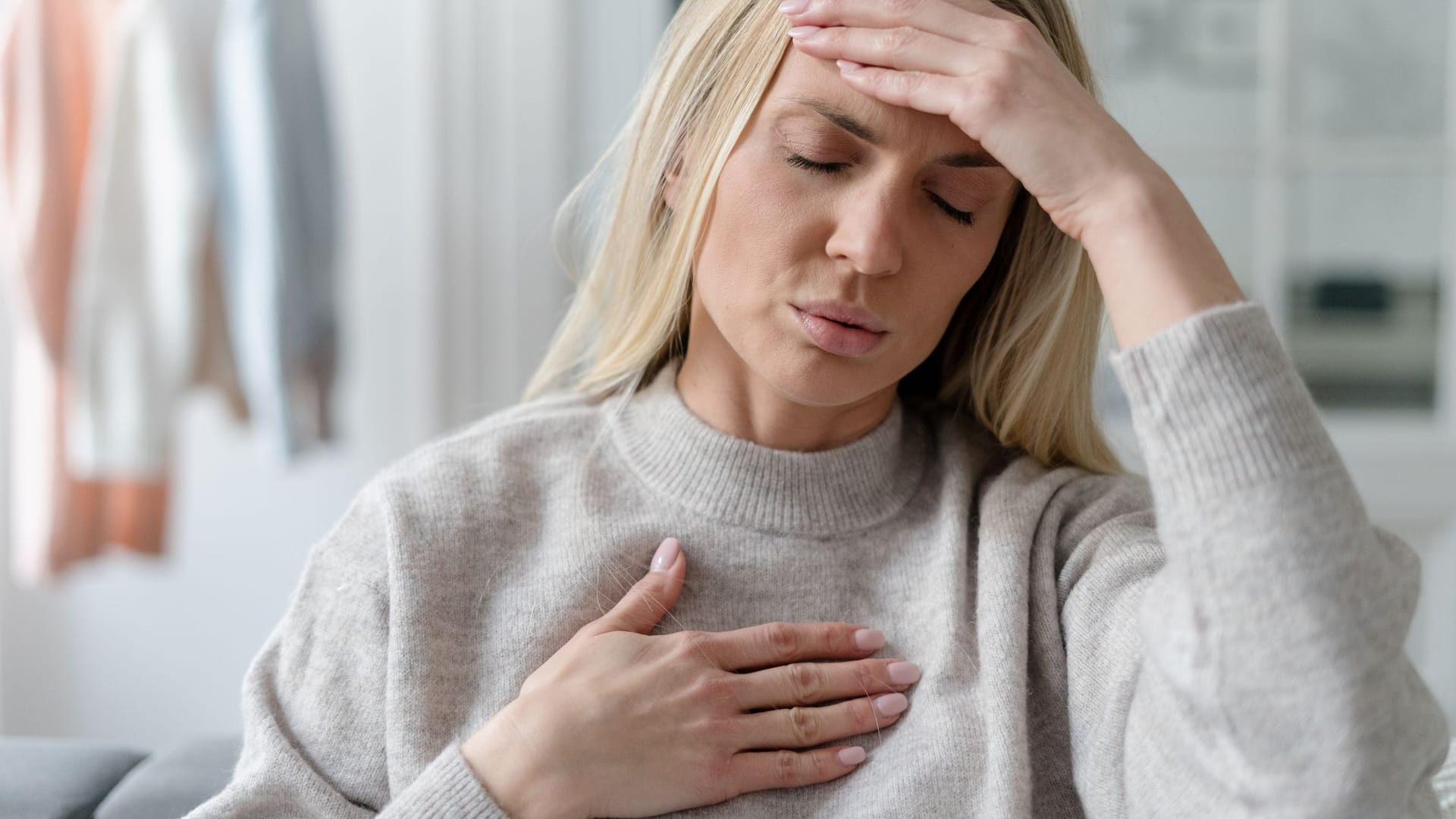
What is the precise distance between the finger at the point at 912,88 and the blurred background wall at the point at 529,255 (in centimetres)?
160

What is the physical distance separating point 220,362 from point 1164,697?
1766 mm

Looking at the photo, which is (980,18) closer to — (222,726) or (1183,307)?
(1183,307)

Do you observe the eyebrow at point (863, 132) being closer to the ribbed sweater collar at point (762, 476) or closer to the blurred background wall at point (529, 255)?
the ribbed sweater collar at point (762, 476)

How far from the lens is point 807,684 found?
1117mm

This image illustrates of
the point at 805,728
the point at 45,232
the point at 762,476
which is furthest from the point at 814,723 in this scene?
the point at 45,232

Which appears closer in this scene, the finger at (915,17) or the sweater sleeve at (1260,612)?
the sweater sleeve at (1260,612)

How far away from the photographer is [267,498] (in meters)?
2.64

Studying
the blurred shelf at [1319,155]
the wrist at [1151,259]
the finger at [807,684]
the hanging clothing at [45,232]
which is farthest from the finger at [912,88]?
the blurred shelf at [1319,155]

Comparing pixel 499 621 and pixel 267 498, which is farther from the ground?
pixel 499 621

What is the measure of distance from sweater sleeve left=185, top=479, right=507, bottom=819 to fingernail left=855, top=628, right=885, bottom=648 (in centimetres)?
34

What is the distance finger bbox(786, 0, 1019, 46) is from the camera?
1062 mm

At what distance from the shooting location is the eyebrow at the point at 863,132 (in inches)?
42.4

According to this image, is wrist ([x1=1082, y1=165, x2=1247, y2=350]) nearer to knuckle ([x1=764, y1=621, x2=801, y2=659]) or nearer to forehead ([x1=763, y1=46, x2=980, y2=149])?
forehead ([x1=763, y1=46, x2=980, y2=149])

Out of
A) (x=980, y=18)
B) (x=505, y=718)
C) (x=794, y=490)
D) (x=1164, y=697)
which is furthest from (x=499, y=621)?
(x=980, y=18)
